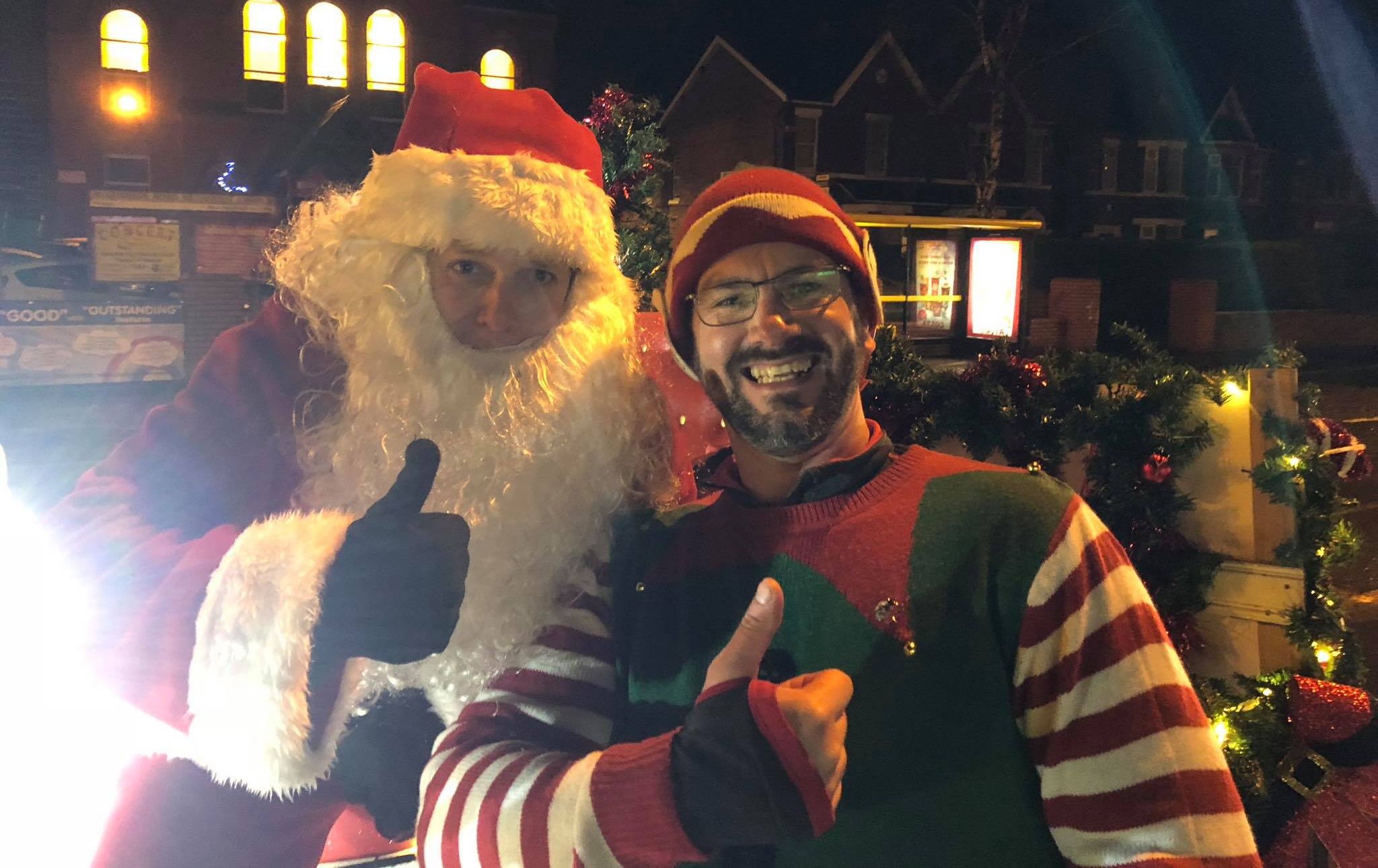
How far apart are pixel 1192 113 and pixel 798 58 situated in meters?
14.2

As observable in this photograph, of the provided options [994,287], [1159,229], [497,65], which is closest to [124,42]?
[497,65]

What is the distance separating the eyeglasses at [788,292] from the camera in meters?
1.70

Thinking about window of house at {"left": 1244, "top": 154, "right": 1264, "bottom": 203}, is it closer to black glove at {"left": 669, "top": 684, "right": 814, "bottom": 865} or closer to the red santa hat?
the red santa hat

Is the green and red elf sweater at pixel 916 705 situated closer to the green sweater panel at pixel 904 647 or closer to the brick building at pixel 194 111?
the green sweater panel at pixel 904 647

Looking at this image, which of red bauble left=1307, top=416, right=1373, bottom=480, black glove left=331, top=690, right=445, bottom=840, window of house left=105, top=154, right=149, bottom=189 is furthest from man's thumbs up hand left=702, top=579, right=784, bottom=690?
window of house left=105, top=154, right=149, bottom=189

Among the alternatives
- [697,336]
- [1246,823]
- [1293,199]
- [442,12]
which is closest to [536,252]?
[697,336]

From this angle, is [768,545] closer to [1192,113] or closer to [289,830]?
[289,830]

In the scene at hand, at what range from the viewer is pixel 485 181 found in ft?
7.01

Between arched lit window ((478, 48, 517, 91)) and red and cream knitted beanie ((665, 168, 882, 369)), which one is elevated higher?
arched lit window ((478, 48, 517, 91))

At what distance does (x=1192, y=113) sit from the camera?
28609 millimetres

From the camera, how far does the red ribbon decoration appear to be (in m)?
2.43

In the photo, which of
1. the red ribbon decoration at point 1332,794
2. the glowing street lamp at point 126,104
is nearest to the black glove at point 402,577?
the red ribbon decoration at point 1332,794

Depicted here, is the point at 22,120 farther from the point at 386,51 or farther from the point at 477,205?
the point at 477,205

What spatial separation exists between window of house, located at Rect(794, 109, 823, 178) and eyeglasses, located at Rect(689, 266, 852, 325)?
837 inches
